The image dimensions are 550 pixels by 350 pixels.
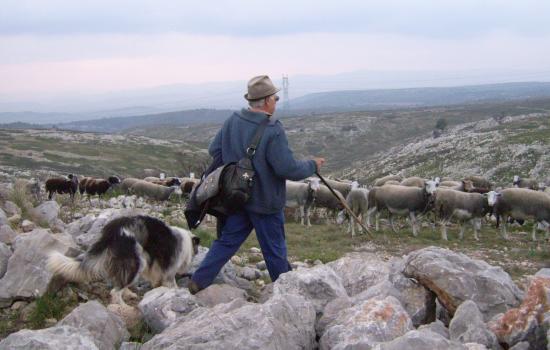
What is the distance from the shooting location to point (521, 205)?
49.3ft

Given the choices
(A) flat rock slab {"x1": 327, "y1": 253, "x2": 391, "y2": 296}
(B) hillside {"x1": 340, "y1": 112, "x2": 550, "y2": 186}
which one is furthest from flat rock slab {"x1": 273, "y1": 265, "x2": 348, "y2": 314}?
(B) hillside {"x1": 340, "y1": 112, "x2": 550, "y2": 186}

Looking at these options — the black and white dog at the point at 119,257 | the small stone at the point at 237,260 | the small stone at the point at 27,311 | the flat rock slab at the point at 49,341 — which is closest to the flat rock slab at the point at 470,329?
the flat rock slab at the point at 49,341

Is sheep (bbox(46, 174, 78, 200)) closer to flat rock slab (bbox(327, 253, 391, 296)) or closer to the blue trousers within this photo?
the blue trousers

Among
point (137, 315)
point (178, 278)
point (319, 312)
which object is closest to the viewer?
point (319, 312)

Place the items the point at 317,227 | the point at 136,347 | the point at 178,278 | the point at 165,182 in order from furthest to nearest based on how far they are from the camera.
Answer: the point at 165,182 < the point at 317,227 < the point at 178,278 < the point at 136,347

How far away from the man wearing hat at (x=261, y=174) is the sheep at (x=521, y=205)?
10556mm

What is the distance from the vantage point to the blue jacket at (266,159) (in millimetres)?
5855

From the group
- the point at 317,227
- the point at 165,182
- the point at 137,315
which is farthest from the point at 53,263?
the point at 165,182

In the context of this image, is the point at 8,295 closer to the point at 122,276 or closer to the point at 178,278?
the point at 122,276

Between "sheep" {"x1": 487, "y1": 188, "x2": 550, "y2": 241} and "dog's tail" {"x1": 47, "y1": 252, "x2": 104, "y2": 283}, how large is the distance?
39.3ft

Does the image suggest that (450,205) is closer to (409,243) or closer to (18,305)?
(409,243)

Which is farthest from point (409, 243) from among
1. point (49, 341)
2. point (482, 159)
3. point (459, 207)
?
point (482, 159)

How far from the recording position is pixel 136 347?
166 inches

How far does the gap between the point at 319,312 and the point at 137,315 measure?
1860mm
